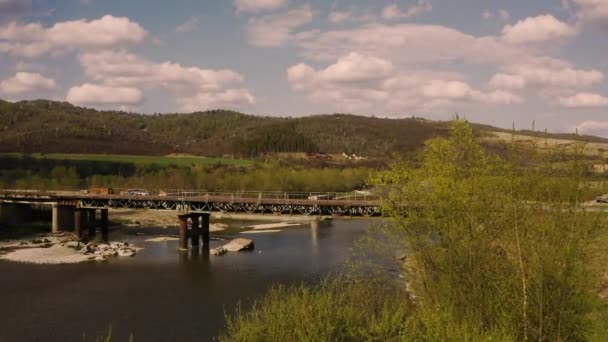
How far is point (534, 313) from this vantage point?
740 inches

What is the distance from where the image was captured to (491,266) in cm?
2081

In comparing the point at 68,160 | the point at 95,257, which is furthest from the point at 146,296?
the point at 68,160

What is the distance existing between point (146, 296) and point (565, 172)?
3441 centimetres

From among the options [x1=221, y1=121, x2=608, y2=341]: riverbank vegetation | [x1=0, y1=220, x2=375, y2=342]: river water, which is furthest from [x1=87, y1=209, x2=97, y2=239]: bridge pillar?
[x1=221, y1=121, x2=608, y2=341]: riverbank vegetation

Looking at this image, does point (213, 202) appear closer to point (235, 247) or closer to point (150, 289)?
point (235, 247)

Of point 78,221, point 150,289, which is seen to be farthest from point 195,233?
point 150,289

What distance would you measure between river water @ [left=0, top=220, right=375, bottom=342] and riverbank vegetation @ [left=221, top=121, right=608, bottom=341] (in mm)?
7934

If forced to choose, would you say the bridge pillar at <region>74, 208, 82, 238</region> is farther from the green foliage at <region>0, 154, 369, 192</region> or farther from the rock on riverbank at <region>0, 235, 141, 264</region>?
the green foliage at <region>0, 154, 369, 192</region>

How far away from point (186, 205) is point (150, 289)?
25.6 m

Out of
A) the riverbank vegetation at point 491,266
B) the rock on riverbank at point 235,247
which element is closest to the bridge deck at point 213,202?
the rock on riverbank at point 235,247

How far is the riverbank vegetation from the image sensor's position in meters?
17.8

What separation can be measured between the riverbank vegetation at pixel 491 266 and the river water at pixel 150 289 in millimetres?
7934

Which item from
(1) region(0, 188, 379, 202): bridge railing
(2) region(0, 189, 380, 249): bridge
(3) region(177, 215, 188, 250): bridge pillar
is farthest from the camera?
(1) region(0, 188, 379, 202): bridge railing

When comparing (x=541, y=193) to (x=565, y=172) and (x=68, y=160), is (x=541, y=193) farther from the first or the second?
(x=68, y=160)
